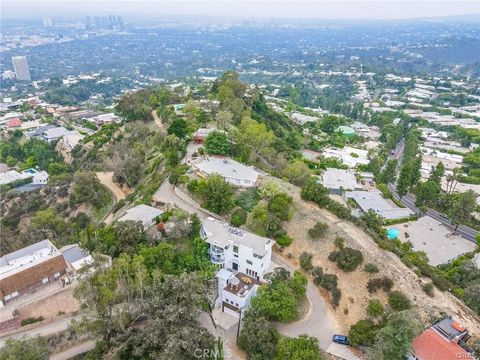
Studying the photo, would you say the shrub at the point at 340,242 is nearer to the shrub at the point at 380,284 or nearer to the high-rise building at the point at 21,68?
the shrub at the point at 380,284

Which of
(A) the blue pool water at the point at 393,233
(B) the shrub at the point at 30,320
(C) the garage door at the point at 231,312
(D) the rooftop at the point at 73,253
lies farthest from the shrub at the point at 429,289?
(B) the shrub at the point at 30,320

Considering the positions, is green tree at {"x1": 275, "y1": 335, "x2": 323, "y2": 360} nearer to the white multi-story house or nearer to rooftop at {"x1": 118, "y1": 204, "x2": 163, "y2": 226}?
the white multi-story house

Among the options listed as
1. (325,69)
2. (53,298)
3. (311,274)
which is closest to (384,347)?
(311,274)

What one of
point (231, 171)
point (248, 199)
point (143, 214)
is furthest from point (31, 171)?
point (248, 199)

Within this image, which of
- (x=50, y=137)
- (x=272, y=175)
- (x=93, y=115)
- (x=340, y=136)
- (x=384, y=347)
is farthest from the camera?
(x=93, y=115)

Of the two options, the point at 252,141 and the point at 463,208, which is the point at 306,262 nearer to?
the point at 252,141

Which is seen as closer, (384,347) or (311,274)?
(384,347)

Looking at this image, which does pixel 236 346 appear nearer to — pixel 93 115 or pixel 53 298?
pixel 53 298

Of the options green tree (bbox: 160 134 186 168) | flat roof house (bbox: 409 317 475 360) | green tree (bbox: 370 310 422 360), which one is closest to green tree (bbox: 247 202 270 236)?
green tree (bbox: 370 310 422 360)
